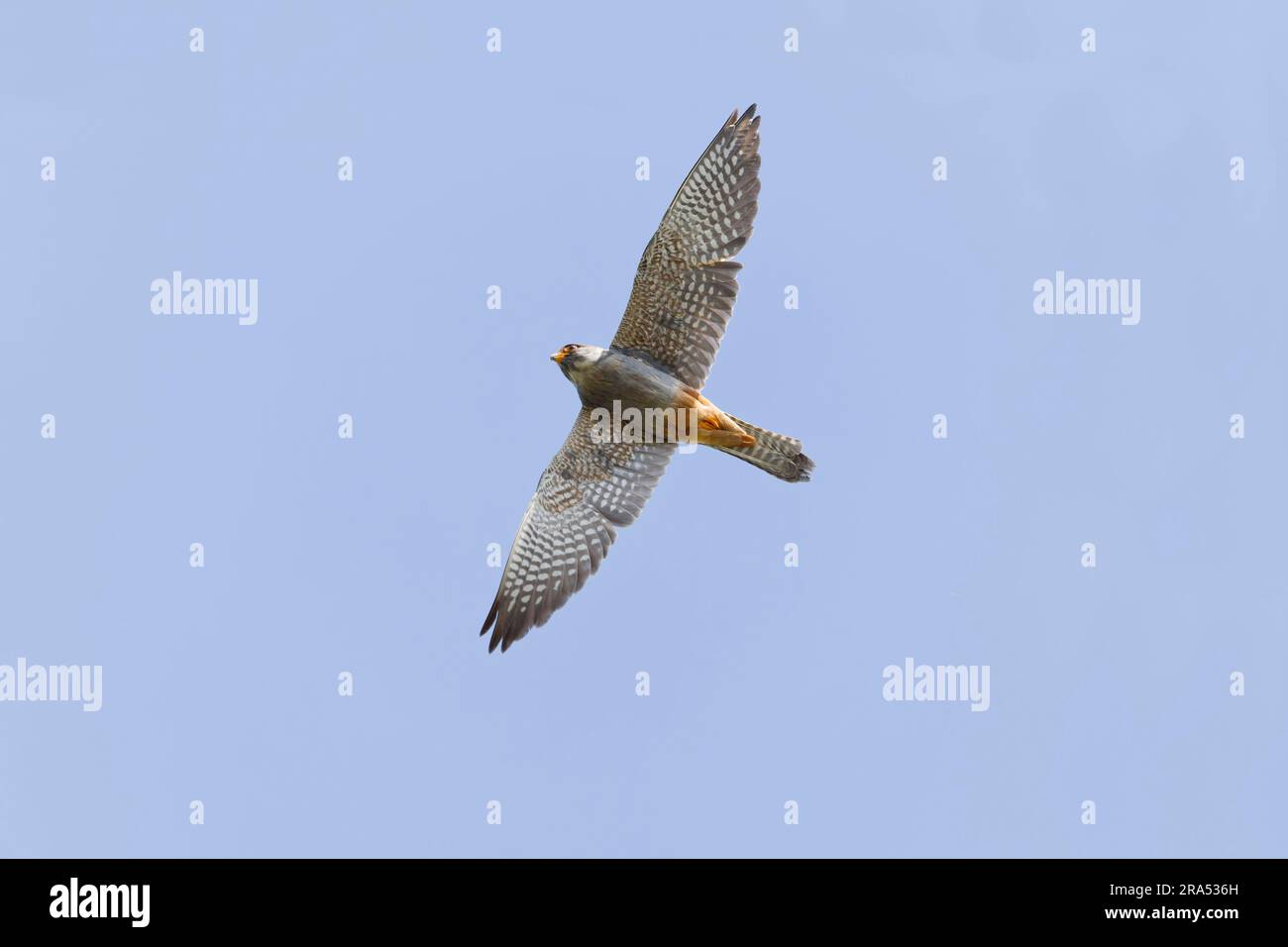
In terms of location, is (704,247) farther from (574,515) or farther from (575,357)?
(574,515)

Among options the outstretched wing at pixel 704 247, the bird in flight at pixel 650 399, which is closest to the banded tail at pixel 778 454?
the bird in flight at pixel 650 399

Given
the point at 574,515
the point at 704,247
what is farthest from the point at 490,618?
the point at 704,247

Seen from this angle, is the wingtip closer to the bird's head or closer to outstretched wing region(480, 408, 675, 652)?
outstretched wing region(480, 408, 675, 652)

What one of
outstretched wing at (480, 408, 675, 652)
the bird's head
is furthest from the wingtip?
the bird's head

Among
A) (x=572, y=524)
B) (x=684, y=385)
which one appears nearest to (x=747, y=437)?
(x=684, y=385)

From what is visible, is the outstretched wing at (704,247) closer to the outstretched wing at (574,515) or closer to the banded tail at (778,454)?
the banded tail at (778,454)
